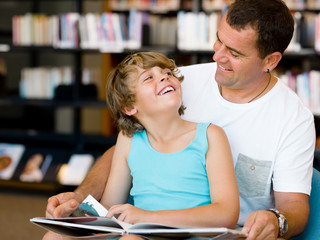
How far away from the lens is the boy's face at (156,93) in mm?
1719

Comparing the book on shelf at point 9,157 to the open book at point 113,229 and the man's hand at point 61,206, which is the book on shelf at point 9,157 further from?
the open book at point 113,229

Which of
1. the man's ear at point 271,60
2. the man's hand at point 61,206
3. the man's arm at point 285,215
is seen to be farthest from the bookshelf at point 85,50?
the man's hand at point 61,206

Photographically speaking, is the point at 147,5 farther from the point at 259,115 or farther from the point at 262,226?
the point at 262,226

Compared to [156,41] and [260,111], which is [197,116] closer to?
[260,111]

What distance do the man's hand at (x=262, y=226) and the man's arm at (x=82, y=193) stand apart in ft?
1.82

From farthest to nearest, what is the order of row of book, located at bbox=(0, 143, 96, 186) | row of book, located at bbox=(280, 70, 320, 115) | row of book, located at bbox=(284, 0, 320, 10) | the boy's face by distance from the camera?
1. row of book, located at bbox=(284, 0, 320, 10)
2. row of book, located at bbox=(0, 143, 96, 186)
3. row of book, located at bbox=(280, 70, 320, 115)
4. the boy's face

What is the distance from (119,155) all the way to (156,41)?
2578 millimetres

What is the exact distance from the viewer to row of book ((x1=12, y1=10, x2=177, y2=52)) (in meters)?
4.18

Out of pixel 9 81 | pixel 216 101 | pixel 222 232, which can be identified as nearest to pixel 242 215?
pixel 216 101

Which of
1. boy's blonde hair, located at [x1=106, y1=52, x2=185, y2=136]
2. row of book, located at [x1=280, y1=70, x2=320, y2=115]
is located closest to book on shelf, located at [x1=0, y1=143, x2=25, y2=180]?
row of book, located at [x1=280, y1=70, x2=320, y2=115]

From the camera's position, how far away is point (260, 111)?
1801 millimetres

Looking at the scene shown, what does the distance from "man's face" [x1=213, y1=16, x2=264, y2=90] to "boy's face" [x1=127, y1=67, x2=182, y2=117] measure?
0.17 meters

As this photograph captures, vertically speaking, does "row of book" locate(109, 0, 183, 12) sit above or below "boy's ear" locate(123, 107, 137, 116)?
above

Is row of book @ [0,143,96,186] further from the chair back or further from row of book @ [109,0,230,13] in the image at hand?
the chair back
